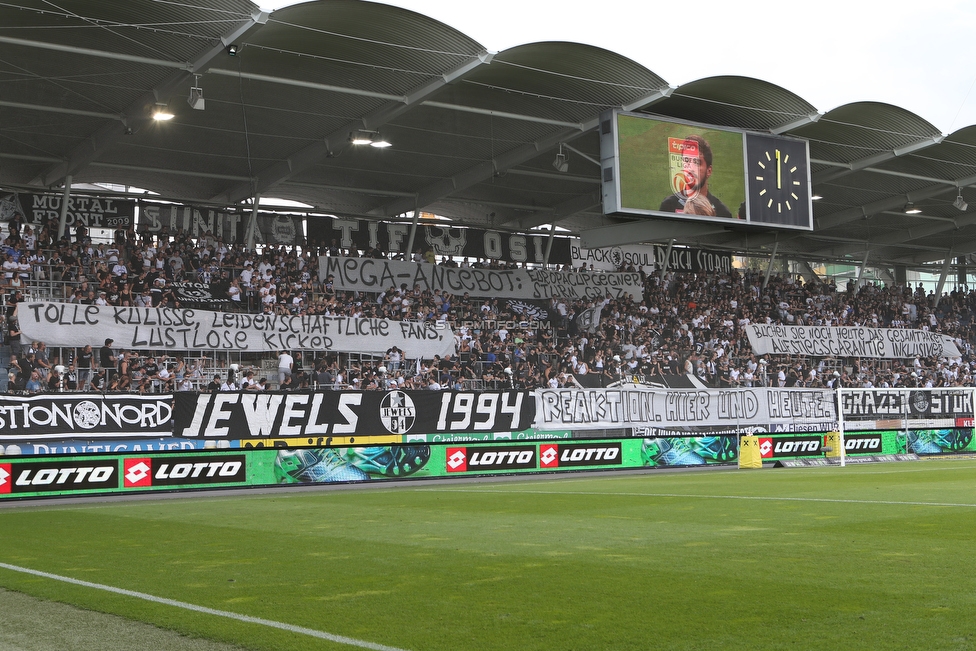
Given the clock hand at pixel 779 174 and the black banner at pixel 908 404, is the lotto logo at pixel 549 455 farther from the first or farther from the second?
the black banner at pixel 908 404

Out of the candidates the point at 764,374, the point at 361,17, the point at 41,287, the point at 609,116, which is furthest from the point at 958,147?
the point at 41,287

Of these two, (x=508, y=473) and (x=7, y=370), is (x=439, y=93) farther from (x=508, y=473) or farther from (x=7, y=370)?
(x=7, y=370)

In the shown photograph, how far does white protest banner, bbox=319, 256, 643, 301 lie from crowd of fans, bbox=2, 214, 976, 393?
435mm

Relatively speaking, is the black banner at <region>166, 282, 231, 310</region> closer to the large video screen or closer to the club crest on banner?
the club crest on banner

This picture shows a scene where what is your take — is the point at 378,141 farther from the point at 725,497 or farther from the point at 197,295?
the point at 725,497

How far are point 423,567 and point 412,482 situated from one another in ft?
51.5

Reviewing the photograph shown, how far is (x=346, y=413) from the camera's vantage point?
2530 centimetres

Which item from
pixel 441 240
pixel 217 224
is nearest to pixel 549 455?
pixel 441 240

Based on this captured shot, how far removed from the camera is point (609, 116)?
28312 mm

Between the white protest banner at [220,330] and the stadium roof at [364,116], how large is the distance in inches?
216

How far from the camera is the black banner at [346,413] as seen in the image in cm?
2391

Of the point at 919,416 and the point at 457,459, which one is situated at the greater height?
the point at 919,416

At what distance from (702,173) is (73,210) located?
2072cm

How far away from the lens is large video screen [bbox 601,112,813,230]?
90.8ft
